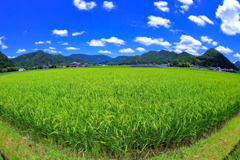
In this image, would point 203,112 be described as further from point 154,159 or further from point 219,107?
point 154,159

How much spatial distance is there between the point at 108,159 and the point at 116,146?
0.26m

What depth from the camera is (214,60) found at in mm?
136375

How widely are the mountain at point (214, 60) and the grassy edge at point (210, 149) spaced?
147 m

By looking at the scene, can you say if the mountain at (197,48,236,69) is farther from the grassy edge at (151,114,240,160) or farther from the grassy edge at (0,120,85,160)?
the grassy edge at (0,120,85,160)

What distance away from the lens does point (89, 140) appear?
2.94m

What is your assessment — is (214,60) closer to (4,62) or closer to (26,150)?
(26,150)

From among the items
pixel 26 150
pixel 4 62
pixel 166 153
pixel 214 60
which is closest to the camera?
pixel 166 153

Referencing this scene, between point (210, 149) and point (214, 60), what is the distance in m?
158

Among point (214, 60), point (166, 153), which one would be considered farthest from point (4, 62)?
point (214, 60)

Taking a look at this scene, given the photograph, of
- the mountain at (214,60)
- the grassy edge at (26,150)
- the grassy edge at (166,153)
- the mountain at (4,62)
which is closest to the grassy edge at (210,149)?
the grassy edge at (166,153)

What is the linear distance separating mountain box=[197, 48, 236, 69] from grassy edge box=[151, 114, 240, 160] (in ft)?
481

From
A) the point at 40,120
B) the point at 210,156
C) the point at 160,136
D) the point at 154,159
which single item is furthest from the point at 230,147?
the point at 40,120

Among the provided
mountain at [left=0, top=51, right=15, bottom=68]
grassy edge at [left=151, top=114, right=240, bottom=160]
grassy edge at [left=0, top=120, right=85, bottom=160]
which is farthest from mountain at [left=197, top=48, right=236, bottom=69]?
mountain at [left=0, top=51, right=15, bottom=68]

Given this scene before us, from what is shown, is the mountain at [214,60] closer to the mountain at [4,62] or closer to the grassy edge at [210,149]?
the grassy edge at [210,149]
